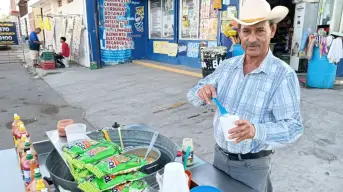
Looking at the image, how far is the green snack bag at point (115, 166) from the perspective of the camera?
3.30ft

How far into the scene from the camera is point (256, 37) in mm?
1396

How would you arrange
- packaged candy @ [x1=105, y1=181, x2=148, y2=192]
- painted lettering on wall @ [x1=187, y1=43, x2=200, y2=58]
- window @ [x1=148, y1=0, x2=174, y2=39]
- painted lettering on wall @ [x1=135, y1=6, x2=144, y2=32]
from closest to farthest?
1. packaged candy @ [x1=105, y1=181, x2=148, y2=192]
2. painted lettering on wall @ [x1=187, y1=43, x2=200, y2=58]
3. window @ [x1=148, y1=0, x2=174, y2=39]
4. painted lettering on wall @ [x1=135, y1=6, x2=144, y2=32]

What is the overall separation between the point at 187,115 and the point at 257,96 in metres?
3.45

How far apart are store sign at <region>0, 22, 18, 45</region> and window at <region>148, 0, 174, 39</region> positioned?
12313 millimetres

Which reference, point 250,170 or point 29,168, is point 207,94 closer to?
point 250,170

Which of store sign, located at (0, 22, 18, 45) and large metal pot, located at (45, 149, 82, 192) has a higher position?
store sign, located at (0, 22, 18, 45)

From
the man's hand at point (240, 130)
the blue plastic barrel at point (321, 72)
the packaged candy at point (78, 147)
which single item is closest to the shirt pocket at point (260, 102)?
the man's hand at point (240, 130)

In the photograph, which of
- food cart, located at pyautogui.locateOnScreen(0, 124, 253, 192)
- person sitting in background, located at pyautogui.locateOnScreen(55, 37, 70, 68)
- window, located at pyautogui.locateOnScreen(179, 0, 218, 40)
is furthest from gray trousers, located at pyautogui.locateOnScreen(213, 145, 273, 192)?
person sitting in background, located at pyautogui.locateOnScreen(55, 37, 70, 68)

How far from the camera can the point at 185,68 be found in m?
9.41

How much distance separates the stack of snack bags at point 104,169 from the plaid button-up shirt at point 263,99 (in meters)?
0.55

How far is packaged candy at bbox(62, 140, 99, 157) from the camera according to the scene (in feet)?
3.72

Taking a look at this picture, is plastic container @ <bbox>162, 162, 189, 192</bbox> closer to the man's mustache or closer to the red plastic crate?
the man's mustache

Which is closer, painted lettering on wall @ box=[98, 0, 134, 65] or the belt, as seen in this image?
the belt

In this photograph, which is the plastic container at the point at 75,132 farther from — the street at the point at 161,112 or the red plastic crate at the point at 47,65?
the red plastic crate at the point at 47,65
